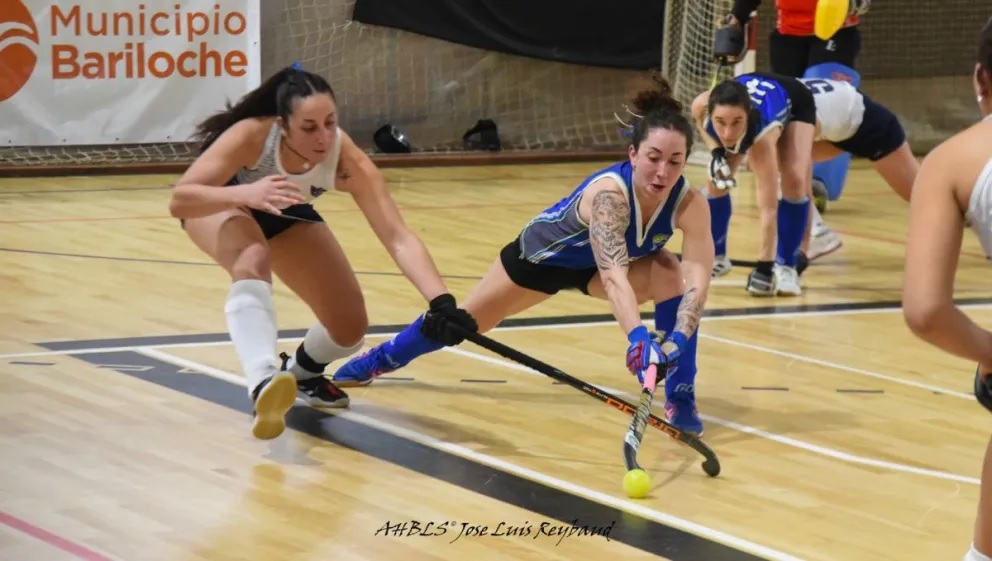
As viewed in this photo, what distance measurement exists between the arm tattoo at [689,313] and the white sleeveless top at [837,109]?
283cm

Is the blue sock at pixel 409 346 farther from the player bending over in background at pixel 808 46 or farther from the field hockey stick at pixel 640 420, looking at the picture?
the player bending over in background at pixel 808 46

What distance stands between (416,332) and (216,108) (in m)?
5.47

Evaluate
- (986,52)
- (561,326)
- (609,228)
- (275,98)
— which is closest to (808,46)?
(561,326)

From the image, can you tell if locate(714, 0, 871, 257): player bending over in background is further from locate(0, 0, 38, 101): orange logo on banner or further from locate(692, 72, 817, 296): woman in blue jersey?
locate(0, 0, 38, 101): orange logo on banner

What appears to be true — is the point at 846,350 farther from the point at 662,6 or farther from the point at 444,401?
the point at 662,6

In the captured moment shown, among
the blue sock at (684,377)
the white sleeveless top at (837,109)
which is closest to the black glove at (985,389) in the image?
the blue sock at (684,377)

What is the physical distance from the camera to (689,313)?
4.36 metres

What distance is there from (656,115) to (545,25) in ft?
23.2

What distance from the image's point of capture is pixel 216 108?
9.93 metres

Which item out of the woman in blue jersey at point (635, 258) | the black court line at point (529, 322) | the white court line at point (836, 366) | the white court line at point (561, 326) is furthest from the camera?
the black court line at point (529, 322)

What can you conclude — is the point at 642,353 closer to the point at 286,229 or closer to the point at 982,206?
the point at 286,229

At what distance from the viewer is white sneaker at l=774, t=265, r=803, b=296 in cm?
690

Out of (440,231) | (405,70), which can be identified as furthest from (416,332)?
(405,70)

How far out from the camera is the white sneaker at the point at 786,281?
6.90 metres
